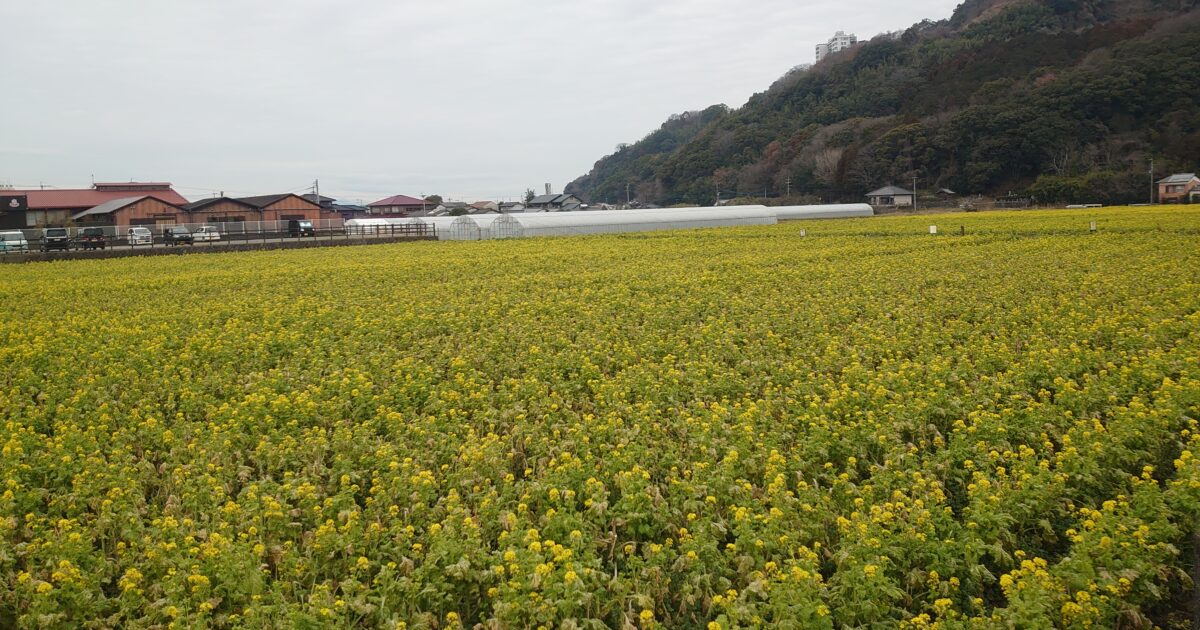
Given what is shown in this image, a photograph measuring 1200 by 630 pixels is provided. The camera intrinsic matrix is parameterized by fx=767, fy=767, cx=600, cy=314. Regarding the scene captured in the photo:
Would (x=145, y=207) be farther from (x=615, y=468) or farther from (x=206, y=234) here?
(x=615, y=468)

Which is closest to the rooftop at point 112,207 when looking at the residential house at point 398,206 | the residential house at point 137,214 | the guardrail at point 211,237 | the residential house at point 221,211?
the residential house at point 137,214

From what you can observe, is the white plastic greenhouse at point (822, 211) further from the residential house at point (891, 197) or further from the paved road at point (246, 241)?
the paved road at point (246, 241)

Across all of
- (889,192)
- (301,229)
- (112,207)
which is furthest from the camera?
(889,192)

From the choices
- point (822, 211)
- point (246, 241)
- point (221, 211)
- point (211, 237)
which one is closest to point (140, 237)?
point (211, 237)

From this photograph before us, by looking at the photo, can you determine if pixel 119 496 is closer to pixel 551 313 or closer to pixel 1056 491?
pixel 1056 491

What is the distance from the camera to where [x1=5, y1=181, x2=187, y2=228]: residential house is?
192 ft

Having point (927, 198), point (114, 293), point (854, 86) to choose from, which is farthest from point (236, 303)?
point (854, 86)

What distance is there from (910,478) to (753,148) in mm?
101466

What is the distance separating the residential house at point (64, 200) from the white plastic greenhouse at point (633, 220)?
29.1 metres

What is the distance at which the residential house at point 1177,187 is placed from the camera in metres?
59.6

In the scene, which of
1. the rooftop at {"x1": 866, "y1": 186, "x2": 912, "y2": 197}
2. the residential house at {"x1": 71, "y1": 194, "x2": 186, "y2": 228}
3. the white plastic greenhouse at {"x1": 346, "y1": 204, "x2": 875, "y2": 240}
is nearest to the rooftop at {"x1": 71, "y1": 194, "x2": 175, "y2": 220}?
the residential house at {"x1": 71, "y1": 194, "x2": 186, "y2": 228}

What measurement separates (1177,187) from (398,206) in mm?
76920

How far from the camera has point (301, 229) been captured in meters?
50.0

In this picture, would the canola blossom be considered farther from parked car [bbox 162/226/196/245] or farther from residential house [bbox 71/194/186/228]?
residential house [bbox 71/194/186/228]
